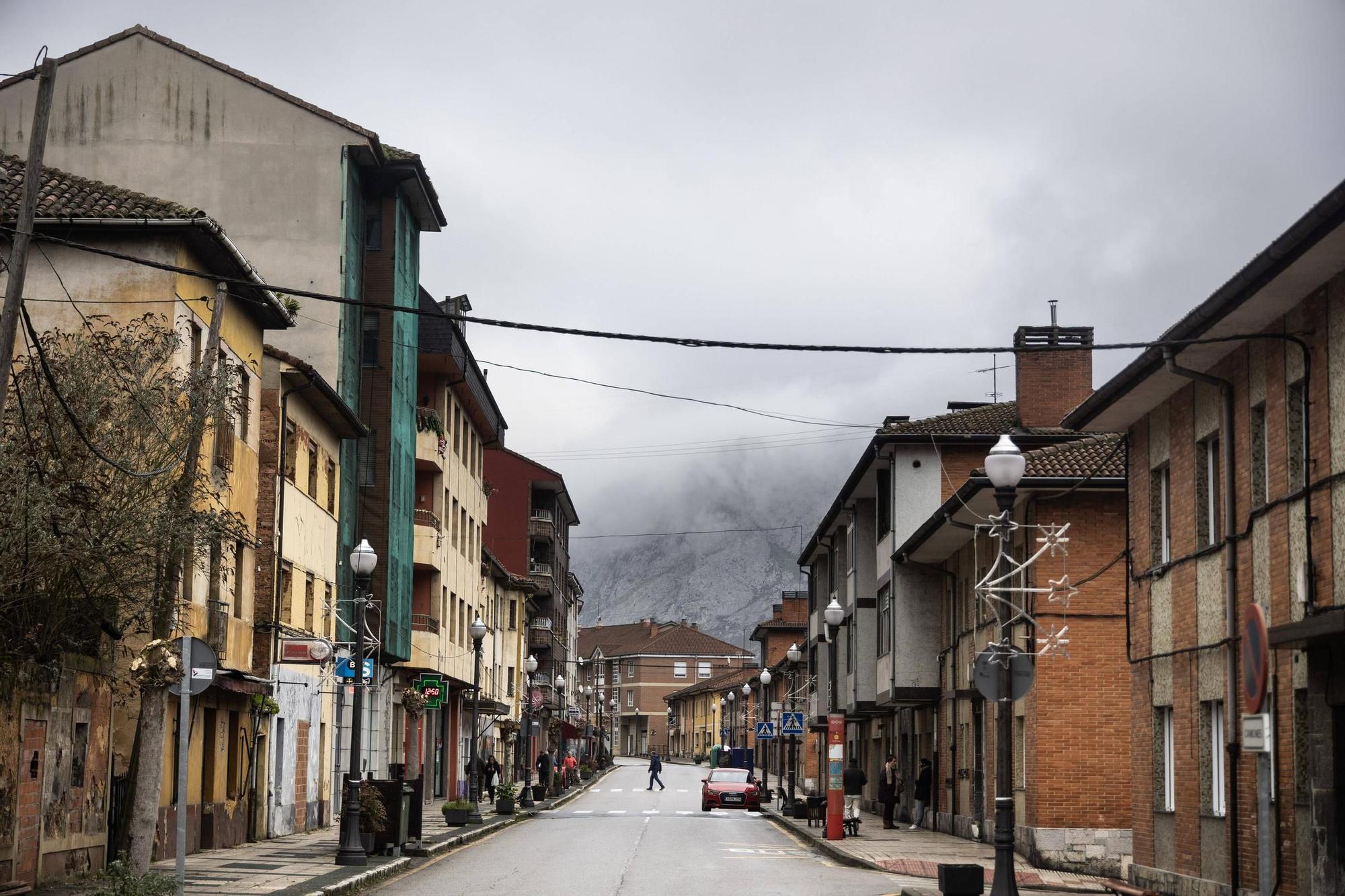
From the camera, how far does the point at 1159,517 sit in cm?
2072

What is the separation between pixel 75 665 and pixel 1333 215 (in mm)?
14728

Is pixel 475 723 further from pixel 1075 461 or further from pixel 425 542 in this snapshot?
pixel 1075 461

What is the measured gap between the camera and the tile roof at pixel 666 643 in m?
179

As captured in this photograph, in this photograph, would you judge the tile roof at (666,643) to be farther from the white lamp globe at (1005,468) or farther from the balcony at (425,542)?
the white lamp globe at (1005,468)

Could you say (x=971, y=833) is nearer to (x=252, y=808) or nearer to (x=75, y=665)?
(x=252, y=808)

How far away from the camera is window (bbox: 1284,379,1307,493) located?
15391mm

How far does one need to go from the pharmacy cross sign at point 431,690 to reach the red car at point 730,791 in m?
15.4

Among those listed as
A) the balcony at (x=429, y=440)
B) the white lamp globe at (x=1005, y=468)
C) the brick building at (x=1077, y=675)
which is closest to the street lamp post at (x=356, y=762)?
the brick building at (x=1077, y=675)

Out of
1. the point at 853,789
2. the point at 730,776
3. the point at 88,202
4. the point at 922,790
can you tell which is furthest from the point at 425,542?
the point at 88,202

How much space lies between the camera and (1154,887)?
20.3m

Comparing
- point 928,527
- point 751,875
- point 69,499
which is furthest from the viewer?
point 928,527

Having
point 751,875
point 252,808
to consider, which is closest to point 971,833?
point 751,875

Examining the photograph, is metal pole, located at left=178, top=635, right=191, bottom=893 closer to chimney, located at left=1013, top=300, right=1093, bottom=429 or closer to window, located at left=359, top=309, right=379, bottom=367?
chimney, located at left=1013, top=300, right=1093, bottom=429

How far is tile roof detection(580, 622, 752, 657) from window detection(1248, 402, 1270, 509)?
15898 cm
